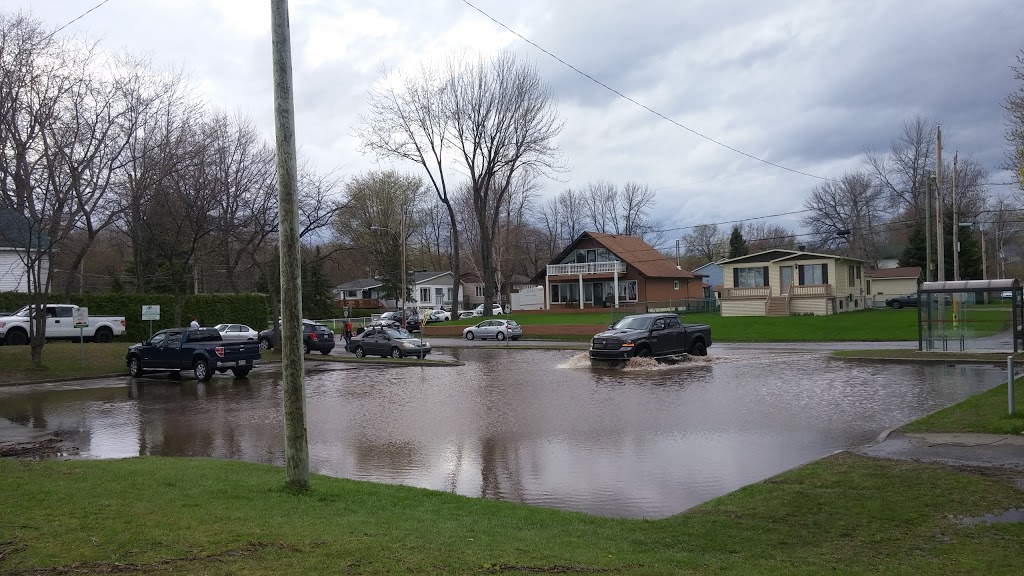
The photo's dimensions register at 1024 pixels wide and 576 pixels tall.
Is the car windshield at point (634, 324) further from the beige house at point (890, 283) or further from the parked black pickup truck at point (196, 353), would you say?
the beige house at point (890, 283)

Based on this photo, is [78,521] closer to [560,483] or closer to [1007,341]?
[560,483]

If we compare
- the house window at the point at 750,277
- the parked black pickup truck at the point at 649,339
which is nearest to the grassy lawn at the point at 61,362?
the parked black pickup truck at the point at 649,339

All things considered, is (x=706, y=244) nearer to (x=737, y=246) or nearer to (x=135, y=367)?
(x=737, y=246)

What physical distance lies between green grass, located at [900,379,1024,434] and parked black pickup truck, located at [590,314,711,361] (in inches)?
499

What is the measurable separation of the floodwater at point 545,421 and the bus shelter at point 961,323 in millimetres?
3849

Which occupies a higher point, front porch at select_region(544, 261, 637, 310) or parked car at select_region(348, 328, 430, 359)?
front porch at select_region(544, 261, 637, 310)

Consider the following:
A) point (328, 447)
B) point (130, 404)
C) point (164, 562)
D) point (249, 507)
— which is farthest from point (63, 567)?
point (130, 404)

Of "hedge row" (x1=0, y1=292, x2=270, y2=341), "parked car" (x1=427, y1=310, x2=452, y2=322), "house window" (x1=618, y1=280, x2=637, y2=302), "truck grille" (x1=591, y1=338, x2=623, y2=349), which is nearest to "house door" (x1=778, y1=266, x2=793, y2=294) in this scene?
"house window" (x1=618, y1=280, x2=637, y2=302)

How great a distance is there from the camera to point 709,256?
11488cm

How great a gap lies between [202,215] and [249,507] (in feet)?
95.4

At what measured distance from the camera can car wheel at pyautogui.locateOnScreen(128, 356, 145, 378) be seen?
27203mm

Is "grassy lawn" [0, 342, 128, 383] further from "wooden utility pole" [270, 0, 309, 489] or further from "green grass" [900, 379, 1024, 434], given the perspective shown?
"green grass" [900, 379, 1024, 434]

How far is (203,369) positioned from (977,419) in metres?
22.2

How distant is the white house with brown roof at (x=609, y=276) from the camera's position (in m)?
68.3
